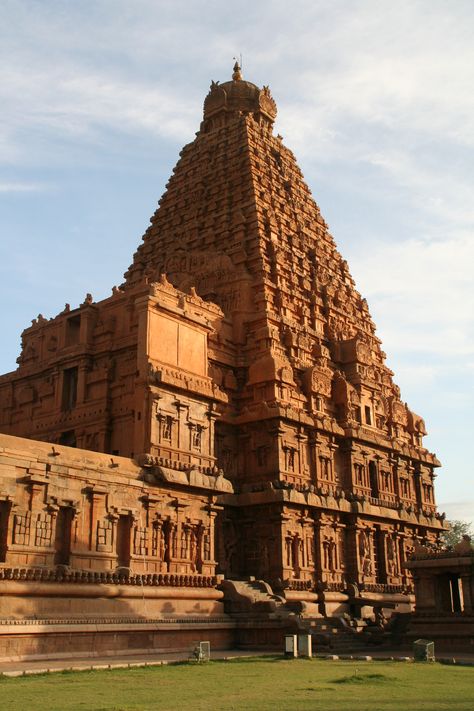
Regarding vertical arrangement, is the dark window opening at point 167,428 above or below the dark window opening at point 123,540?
above

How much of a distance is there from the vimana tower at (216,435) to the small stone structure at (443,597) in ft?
16.2

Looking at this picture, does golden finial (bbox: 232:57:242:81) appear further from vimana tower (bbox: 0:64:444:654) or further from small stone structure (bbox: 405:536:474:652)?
small stone structure (bbox: 405:536:474:652)

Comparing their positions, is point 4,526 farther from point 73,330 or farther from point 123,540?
point 73,330

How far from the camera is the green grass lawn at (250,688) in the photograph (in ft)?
43.2

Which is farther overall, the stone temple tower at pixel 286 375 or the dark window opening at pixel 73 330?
the dark window opening at pixel 73 330

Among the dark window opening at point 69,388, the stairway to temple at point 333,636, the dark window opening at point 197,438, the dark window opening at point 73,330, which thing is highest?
the dark window opening at point 73,330

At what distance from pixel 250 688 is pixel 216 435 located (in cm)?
2293

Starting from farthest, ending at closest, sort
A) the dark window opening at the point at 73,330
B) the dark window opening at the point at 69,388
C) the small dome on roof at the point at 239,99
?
the small dome on roof at the point at 239,99 < the dark window opening at the point at 73,330 < the dark window opening at the point at 69,388

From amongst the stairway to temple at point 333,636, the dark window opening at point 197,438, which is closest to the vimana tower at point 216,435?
the dark window opening at point 197,438

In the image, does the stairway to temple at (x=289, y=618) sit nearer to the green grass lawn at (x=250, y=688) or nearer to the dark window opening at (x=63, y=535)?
the green grass lawn at (x=250, y=688)

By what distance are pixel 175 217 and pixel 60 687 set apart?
3931 cm

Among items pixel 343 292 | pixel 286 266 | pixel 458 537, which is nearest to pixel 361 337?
pixel 343 292

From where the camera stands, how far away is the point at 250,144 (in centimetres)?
5075

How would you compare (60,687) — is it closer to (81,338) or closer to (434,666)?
(434,666)
